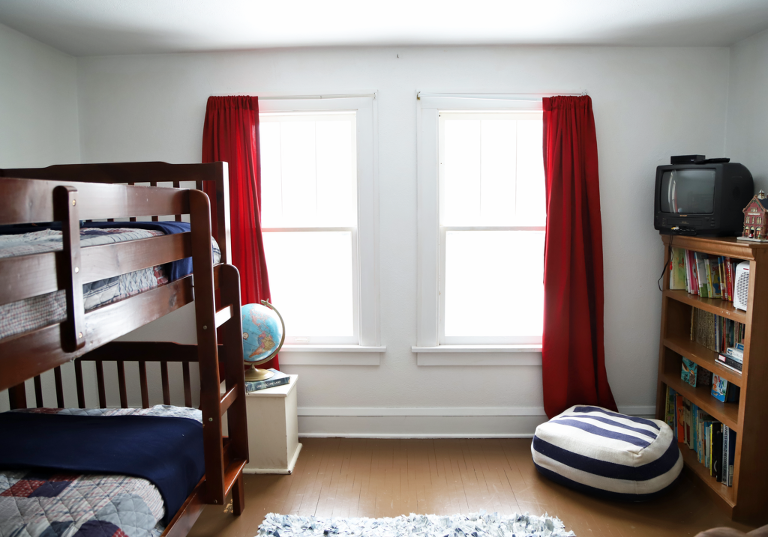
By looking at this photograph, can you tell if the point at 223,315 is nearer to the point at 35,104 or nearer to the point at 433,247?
the point at 433,247

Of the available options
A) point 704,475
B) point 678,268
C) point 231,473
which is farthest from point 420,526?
point 678,268

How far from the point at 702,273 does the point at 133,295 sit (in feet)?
9.44

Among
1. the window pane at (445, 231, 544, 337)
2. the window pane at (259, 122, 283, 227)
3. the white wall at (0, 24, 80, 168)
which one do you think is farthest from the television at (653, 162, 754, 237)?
the white wall at (0, 24, 80, 168)

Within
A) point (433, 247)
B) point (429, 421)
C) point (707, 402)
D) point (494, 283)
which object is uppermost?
point (433, 247)

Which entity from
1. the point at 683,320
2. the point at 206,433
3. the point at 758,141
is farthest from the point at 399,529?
the point at 758,141

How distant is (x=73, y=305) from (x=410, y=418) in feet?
7.97

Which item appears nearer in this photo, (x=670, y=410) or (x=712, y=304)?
(x=712, y=304)

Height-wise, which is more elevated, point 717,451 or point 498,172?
point 498,172

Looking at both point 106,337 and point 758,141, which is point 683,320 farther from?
point 106,337

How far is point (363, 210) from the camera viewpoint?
3170 millimetres

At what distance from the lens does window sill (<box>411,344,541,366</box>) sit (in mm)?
3215

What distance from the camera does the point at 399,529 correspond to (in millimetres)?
2303

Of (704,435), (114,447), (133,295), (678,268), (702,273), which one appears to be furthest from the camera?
(678,268)

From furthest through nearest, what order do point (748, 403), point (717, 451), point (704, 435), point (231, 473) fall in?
point (704, 435)
point (717, 451)
point (748, 403)
point (231, 473)
